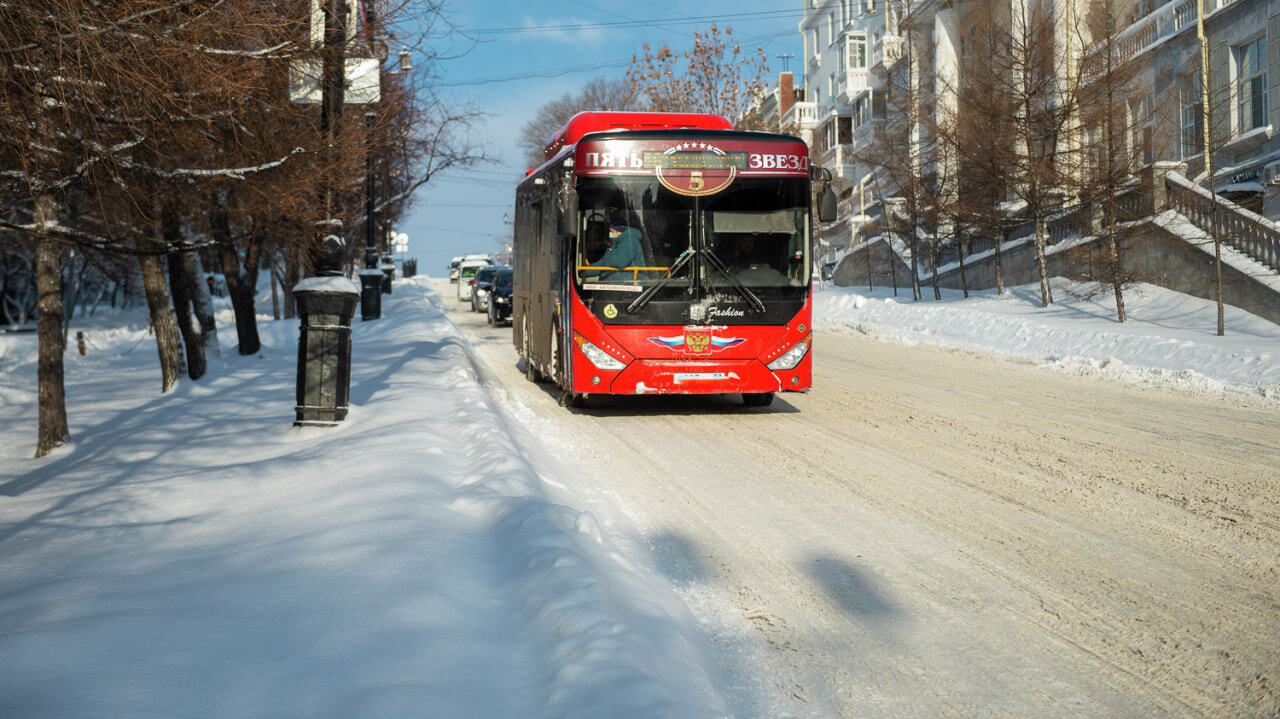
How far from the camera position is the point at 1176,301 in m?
22.3

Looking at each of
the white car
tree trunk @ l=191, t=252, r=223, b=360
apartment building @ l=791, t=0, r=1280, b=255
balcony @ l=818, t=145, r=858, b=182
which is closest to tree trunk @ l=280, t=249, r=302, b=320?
tree trunk @ l=191, t=252, r=223, b=360

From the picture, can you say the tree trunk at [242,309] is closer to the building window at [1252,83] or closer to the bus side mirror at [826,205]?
the bus side mirror at [826,205]

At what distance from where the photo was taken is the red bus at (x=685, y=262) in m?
11.6

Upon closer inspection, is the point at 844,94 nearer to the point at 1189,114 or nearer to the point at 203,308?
the point at 1189,114

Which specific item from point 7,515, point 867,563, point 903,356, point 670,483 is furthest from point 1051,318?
point 7,515

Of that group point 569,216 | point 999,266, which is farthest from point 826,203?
point 999,266

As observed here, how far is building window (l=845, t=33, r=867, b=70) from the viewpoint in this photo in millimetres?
60719

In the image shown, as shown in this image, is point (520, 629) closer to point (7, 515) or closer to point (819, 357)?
point (7, 515)

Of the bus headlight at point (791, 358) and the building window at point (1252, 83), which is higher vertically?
the building window at point (1252, 83)

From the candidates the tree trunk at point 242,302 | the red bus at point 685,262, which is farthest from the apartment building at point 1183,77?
the tree trunk at point 242,302

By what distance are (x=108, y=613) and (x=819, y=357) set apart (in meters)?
15.4

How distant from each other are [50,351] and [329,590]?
8.26m

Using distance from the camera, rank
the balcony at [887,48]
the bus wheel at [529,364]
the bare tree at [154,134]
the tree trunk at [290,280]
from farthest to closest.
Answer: the balcony at [887,48]
the tree trunk at [290,280]
the bus wheel at [529,364]
the bare tree at [154,134]

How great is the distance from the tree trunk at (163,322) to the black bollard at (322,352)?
5.98 meters
